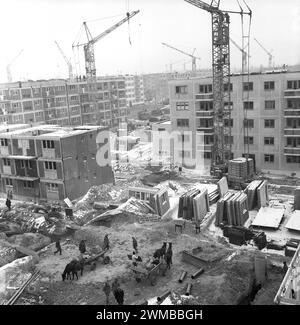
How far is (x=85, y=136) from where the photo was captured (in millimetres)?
27781

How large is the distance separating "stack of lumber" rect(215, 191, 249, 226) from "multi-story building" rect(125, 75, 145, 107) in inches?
3289

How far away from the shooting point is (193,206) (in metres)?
22.6

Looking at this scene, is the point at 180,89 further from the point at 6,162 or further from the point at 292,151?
the point at 6,162

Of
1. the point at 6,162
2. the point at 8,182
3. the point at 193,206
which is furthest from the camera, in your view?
the point at 8,182

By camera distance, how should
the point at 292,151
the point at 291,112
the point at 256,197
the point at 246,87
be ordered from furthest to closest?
the point at 246,87 → the point at 292,151 → the point at 291,112 → the point at 256,197

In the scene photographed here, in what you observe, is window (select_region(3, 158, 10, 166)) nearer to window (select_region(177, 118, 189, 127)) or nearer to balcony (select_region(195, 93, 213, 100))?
window (select_region(177, 118, 189, 127))

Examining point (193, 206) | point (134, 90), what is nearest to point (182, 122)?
point (193, 206)

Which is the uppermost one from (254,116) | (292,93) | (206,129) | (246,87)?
(246,87)

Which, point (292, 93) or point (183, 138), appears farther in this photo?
point (183, 138)

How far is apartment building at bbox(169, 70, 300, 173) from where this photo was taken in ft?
107

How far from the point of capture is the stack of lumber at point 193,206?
22.5 metres

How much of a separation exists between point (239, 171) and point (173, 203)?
716cm
